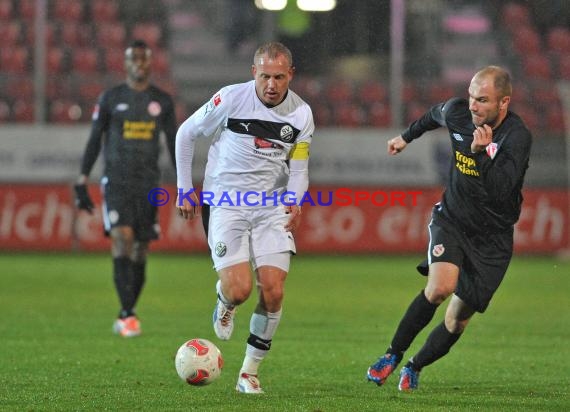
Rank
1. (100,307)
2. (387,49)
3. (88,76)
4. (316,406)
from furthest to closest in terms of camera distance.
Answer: (387,49) < (88,76) < (100,307) < (316,406)

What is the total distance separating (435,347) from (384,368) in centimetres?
35

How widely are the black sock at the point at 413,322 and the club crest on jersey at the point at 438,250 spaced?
284mm

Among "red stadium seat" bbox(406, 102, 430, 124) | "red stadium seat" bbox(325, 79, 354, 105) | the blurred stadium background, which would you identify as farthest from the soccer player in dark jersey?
"red stadium seat" bbox(325, 79, 354, 105)

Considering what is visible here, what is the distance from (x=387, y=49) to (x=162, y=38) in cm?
451

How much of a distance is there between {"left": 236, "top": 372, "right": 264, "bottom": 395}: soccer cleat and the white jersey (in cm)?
109

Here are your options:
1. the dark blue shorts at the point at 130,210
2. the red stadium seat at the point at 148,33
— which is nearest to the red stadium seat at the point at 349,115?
the red stadium seat at the point at 148,33

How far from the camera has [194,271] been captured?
677 inches

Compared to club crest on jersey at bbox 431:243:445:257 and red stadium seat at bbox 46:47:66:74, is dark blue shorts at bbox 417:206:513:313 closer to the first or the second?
club crest on jersey at bbox 431:243:445:257

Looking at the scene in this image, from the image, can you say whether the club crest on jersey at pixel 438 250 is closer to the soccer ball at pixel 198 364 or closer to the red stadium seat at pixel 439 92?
the soccer ball at pixel 198 364

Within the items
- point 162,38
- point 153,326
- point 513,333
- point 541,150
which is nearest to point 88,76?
point 162,38

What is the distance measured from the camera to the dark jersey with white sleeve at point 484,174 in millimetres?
6965

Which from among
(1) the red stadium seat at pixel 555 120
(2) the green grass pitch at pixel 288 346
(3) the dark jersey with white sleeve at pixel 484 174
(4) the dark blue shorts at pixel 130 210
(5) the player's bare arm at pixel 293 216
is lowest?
(2) the green grass pitch at pixel 288 346

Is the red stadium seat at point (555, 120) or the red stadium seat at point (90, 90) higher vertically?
the red stadium seat at point (90, 90)

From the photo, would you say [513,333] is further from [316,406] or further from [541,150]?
[541,150]
